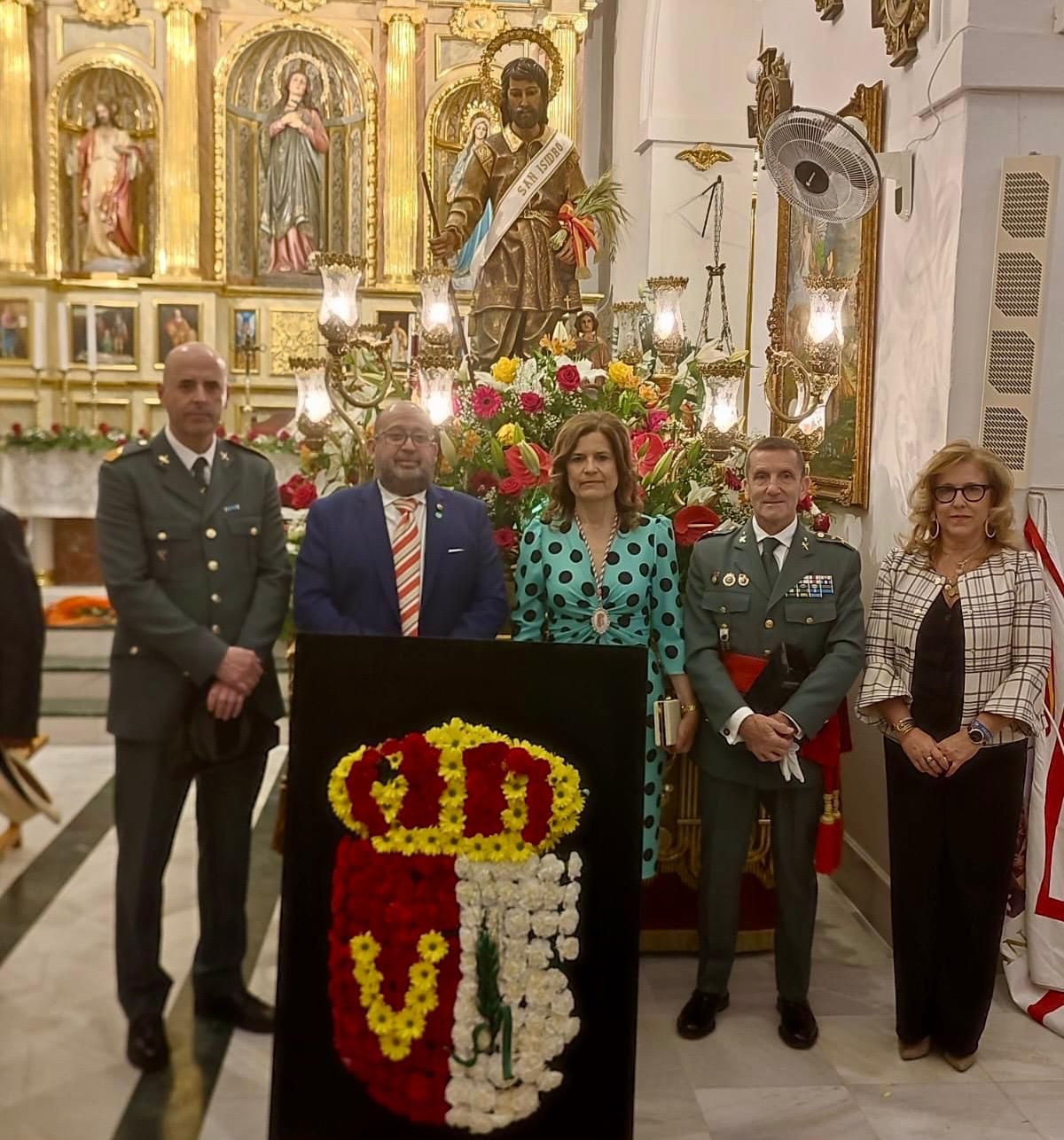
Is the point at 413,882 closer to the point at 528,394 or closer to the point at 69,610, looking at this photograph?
the point at 69,610

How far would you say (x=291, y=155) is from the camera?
399 inches

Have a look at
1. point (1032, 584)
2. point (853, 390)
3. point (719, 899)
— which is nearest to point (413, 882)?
point (719, 899)

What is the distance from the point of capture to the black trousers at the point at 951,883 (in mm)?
3109

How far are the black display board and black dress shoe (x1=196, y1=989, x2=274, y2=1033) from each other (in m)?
0.04

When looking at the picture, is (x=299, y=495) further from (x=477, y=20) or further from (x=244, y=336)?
(x=477, y=20)

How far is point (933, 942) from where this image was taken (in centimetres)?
319

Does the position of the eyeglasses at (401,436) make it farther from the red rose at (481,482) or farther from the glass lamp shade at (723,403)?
the glass lamp shade at (723,403)

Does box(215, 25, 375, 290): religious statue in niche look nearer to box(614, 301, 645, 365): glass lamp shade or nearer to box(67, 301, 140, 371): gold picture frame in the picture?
box(67, 301, 140, 371): gold picture frame

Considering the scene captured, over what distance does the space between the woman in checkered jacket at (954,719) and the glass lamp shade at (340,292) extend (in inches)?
70.3

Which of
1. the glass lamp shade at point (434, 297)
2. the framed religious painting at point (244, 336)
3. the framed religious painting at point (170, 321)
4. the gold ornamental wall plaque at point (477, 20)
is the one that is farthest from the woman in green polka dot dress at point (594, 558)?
the gold ornamental wall plaque at point (477, 20)

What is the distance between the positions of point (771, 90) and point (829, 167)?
2.10 meters

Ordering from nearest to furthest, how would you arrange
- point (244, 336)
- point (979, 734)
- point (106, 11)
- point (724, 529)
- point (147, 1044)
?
1. point (147, 1044)
2. point (979, 734)
3. point (724, 529)
4. point (106, 11)
5. point (244, 336)

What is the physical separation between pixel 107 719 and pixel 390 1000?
2.77 feet

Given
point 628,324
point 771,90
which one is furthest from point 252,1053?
point 771,90
